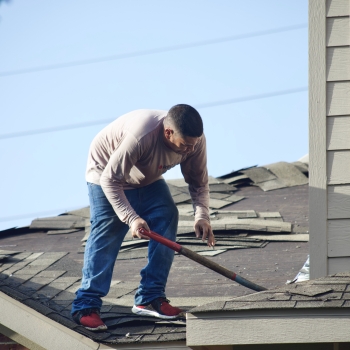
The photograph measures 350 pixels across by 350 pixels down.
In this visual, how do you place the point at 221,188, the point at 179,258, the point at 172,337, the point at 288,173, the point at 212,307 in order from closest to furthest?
the point at 212,307, the point at 172,337, the point at 179,258, the point at 221,188, the point at 288,173

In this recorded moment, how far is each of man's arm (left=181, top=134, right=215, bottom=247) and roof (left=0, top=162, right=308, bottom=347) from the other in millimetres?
480

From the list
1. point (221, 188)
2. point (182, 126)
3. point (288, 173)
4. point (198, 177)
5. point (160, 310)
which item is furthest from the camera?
point (288, 173)

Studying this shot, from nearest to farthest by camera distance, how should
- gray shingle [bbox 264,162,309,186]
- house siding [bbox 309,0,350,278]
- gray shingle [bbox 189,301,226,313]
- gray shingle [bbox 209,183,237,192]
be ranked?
1. gray shingle [bbox 189,301,226,313]
2. house siding [bbox 309,0,350,278]
3. gray shingle [bbox 209,183,237,192]
4. gray shingle [bbox 264,162,309,186]

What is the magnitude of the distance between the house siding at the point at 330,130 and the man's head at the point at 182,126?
0.85 metres

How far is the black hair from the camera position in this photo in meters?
4.54

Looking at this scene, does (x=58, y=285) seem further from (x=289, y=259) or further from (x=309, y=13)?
(x=309, y=13)

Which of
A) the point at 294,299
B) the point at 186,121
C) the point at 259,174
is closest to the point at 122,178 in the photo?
the point at 186,121

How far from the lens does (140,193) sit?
4969mm

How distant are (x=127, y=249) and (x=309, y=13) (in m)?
2.99

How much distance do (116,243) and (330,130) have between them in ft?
5.13

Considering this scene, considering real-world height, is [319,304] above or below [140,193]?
below

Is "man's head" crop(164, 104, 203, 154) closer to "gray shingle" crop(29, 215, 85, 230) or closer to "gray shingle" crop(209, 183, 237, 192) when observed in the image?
"gray shingle" crop(29, 215, 85, 230)

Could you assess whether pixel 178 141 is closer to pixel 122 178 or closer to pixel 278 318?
pixel 122 178

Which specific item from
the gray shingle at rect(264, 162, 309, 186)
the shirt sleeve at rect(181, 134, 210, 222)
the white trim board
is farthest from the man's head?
the gray shingle at rect(264, 162, 309, 186)
